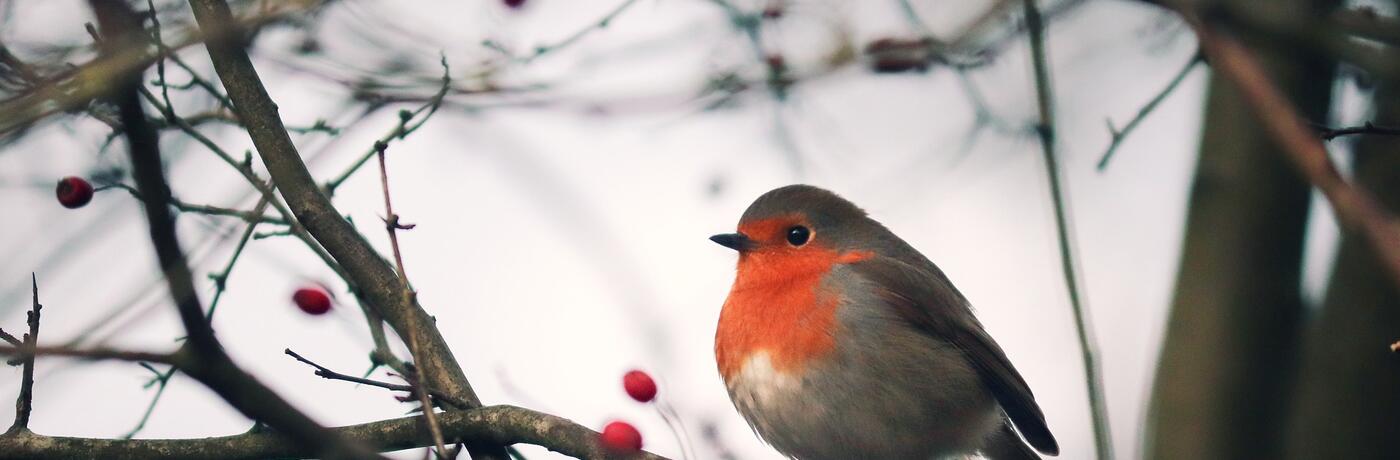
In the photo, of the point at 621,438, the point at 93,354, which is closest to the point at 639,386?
the point at 621,438

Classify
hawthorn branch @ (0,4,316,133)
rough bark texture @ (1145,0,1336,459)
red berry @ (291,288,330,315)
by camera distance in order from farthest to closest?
rough bark texture @ (1145,0,1336,459) < red berry @ (291,288,330,315) < hawthorn branch @ (0,4,316,133)

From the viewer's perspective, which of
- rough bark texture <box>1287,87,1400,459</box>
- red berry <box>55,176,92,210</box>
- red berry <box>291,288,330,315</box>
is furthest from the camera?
rough bark texture <box>1287,87,1400,459</box>

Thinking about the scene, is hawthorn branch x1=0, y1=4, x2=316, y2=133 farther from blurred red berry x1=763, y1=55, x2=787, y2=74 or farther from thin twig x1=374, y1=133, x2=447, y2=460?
blurred red berry x1=763, y1=55, x2=787, y2=74

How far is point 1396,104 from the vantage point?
17.6 feet

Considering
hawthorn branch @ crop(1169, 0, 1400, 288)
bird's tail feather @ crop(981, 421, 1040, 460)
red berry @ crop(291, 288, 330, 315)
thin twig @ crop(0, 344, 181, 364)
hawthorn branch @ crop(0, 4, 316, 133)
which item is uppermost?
hawthorn branch @ crop(0, 4, 316, 133)

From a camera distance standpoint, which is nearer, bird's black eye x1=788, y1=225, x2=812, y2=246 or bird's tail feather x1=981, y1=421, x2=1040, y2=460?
bird's tail feather x1=981, y1=421, x2=1040, y2=460

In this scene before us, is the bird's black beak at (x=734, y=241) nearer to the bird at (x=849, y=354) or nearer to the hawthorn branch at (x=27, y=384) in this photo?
the bird at (x=849, y=354)

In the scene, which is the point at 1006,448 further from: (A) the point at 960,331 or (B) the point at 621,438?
(B) the point at 621,438

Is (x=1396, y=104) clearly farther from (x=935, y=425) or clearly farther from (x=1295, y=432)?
(x=935, y=425)

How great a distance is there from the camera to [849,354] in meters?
4.98

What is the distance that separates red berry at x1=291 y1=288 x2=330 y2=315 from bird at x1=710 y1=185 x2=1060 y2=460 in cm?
→ 163

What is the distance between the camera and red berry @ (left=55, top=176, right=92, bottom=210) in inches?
151

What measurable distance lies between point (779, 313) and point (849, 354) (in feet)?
1.00

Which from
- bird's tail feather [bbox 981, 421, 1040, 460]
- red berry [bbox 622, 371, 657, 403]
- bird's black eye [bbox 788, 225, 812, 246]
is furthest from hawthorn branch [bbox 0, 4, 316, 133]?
bird's tail feather [bbox 981, 421, 1040, 460]
